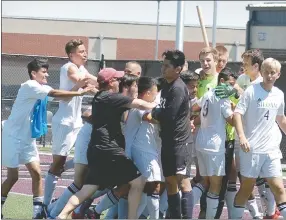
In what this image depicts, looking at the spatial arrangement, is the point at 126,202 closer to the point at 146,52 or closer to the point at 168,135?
the point at 168,135

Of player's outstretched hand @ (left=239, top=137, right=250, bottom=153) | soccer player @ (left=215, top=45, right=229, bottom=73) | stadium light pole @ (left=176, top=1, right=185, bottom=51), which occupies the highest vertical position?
stadium light pole @ (left=176, top=1, right=185, bottom=51)

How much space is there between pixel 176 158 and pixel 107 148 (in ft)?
2.46

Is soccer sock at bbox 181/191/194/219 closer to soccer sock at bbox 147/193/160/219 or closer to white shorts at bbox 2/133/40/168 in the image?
soccer sock at bbox 147/193/160/219

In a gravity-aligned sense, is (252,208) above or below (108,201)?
below

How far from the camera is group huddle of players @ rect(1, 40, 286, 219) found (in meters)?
10.2

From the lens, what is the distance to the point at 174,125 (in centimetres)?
1027

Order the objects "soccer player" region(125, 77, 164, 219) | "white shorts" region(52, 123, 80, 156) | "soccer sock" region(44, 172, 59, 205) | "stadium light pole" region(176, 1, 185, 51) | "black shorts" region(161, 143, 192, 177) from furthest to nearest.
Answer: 1. "stadium light pole" region(176, 1, 185, 51)
2. "soccer sock" region(44, 172, 59, 205)
3. "white shorts" region(52, 123, 80, 156)
4. "soccer player" region(125, 77, 164, 219)
5. "black shorts" region(161, 143, 192, 177)

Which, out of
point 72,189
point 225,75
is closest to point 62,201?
point 72,189

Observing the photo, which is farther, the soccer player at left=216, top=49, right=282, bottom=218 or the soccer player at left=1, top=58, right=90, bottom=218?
the soccer player at left=216, top=49, right=282, bottom=218

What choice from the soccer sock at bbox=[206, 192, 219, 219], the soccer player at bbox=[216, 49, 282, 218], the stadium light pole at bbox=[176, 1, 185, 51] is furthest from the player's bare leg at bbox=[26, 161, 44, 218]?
the stadium light pole at bbox=[176, 1, 185, 51]

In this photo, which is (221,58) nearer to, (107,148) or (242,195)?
(242,195)

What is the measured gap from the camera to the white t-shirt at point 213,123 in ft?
35.2

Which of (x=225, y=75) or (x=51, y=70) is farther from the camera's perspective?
(x=51, y=70)

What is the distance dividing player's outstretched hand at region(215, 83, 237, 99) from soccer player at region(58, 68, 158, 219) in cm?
86
